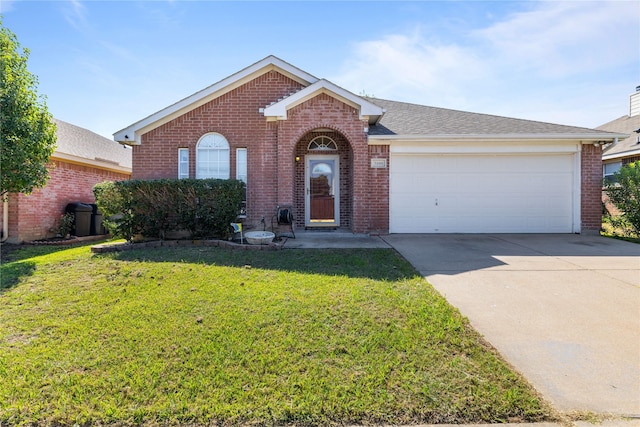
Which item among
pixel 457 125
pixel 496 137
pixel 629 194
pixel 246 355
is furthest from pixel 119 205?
pixel 629 194

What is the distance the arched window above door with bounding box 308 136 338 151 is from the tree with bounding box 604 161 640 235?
29.8ft

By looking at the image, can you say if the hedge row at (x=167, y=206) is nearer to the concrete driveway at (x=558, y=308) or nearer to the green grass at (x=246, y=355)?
the green grass at (x=246, y=355)

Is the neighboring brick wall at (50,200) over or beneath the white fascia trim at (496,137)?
beneath

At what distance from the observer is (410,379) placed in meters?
2.53

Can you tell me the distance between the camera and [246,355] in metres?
2.84

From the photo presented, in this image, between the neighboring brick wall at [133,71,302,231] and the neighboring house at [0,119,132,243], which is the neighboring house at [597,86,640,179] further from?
the neighboring house at [0,119,132,243]

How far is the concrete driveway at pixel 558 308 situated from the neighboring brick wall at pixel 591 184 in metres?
2.04

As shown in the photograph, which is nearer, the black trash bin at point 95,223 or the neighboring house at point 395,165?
the neighboring house at point 395,165

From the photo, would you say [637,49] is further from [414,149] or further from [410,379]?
[410,379]

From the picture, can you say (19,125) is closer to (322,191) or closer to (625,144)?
(322,191)

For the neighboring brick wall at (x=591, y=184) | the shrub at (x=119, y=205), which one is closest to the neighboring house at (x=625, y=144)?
the neighboring brick wall at (x=591, y=184)

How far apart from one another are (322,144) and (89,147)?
10.6 metres

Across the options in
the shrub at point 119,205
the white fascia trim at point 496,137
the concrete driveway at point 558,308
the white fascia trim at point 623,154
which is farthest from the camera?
the white fascia trim at point 623,154

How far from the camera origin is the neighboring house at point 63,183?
30.7 feet
